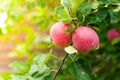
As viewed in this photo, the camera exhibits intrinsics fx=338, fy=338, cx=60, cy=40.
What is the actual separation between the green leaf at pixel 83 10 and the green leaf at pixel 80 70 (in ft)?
0.46

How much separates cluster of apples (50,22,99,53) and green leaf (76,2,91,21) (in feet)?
0.15

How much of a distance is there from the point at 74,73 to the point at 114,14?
0.22m

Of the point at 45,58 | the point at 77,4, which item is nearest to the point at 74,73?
the point at 45,58

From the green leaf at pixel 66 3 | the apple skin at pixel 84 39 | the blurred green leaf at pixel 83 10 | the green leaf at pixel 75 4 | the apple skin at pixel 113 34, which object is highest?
the green leaf at pixel 66 3

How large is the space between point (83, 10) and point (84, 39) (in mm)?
98

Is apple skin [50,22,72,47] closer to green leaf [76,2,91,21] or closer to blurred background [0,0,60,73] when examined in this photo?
green leaf [76,2,91,21]

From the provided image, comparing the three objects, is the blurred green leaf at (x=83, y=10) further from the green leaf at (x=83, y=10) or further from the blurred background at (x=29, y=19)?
the blurred background at (x=29, y=19)

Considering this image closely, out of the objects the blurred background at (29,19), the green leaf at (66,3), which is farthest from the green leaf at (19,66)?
the green leaf at (66,3)

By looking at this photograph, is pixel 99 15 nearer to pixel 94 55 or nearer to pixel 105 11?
pixel 105 11

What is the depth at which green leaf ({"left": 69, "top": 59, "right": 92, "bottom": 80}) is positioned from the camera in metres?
0.95

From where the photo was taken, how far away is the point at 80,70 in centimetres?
96

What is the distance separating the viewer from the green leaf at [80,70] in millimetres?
948

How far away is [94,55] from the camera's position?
4.96ft

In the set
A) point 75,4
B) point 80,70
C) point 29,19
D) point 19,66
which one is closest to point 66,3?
point 75,4
